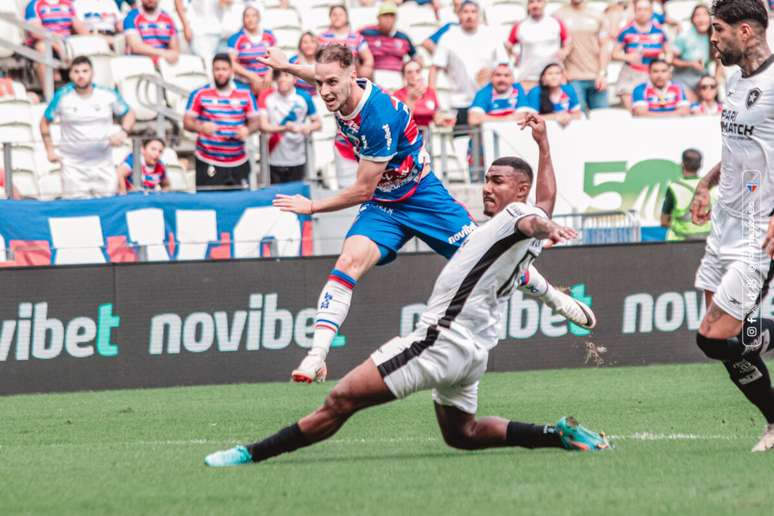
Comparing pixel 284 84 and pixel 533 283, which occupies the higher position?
pixel 284 84

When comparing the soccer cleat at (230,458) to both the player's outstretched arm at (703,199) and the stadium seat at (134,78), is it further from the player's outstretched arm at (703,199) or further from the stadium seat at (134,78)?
the stadium seat at (134,78)

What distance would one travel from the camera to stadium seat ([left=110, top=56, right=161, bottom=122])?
60.2 ft

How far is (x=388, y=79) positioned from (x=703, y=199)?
10604mm

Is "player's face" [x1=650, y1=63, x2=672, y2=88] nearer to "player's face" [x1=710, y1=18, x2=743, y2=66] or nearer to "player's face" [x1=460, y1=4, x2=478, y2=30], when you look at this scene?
"player's face" [x1=460, y1=4, x2=478, y2=30]

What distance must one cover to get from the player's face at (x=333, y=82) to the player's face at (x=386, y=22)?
8.95 meters

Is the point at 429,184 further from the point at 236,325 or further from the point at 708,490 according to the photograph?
the point at 236,325

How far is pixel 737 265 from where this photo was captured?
769cm

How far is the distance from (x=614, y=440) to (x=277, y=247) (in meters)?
7.09

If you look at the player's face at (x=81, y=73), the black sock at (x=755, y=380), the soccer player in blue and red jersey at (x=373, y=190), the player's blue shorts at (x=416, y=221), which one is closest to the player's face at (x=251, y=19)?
the player's face at (x=81, y=73)

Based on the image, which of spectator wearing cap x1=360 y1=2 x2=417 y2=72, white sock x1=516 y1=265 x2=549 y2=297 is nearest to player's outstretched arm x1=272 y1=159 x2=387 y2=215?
white sock x1=516 y1=265 x2=549 y2=297

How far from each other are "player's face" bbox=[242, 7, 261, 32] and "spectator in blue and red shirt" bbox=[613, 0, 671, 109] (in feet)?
16.3

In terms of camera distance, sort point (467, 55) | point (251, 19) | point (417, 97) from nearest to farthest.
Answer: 1. point (417, 97)
2. point (467, 55)
3. point (251, 19)

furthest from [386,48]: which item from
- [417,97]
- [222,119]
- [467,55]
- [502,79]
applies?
[222,119]

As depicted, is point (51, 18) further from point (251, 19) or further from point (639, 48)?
point (639, 48)
